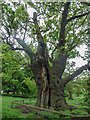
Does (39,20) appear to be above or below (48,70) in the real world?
above

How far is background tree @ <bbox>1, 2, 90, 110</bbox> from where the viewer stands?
7.92 meters

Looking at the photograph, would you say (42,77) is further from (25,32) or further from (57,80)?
(25,32)

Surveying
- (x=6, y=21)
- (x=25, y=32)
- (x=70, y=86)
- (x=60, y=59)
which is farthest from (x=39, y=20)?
(x=70, y=86)

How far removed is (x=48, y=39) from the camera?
9.22m

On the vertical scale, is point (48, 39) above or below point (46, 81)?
above

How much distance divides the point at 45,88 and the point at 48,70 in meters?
1.31

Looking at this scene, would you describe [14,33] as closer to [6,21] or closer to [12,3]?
[6,21]

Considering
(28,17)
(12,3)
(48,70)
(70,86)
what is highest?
(12,3)

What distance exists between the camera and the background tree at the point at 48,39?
7.92 m

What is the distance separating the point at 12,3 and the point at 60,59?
20.9 feet

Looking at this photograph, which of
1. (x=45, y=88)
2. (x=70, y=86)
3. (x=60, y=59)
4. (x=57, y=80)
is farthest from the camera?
(x=70, y=86)

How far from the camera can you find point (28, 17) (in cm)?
908

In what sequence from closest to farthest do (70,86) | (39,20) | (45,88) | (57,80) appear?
(45,88)
(57,80)
(39,20)
(70,86)

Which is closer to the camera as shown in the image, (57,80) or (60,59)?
(57,80)
